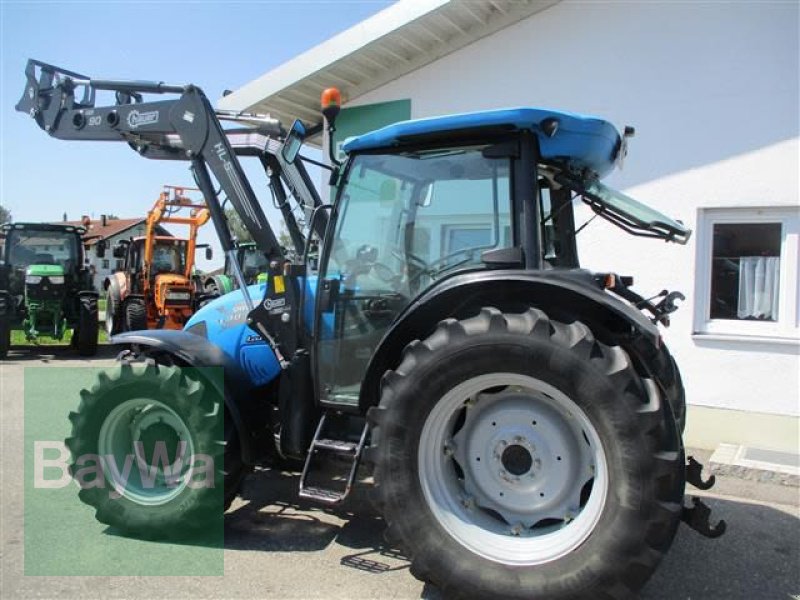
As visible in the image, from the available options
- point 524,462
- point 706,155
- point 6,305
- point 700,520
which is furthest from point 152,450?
point 6,305

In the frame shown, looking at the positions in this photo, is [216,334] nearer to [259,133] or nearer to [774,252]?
[259,133]

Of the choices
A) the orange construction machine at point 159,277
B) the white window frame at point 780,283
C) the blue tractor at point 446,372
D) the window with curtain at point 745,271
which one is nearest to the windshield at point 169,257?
the orange construction machine at point 159,277

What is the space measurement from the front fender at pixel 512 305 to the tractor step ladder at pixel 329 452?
0.29m

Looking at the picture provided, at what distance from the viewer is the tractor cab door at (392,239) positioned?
3383 millimetres

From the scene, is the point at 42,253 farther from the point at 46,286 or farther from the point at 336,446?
the point at 336,446

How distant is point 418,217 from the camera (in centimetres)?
357

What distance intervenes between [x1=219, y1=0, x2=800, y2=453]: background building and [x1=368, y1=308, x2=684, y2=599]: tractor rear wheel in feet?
11.3

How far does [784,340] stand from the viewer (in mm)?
5859

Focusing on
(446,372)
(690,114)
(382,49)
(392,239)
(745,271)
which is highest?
(382,49)

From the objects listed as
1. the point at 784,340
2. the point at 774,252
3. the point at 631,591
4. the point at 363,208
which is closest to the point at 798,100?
the point at 774,252

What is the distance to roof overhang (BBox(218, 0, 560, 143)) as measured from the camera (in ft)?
23.6

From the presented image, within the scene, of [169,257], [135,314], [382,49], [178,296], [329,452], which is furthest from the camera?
[169,257]

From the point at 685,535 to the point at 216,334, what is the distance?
3355 mm

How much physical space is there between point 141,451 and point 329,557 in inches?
53.4
